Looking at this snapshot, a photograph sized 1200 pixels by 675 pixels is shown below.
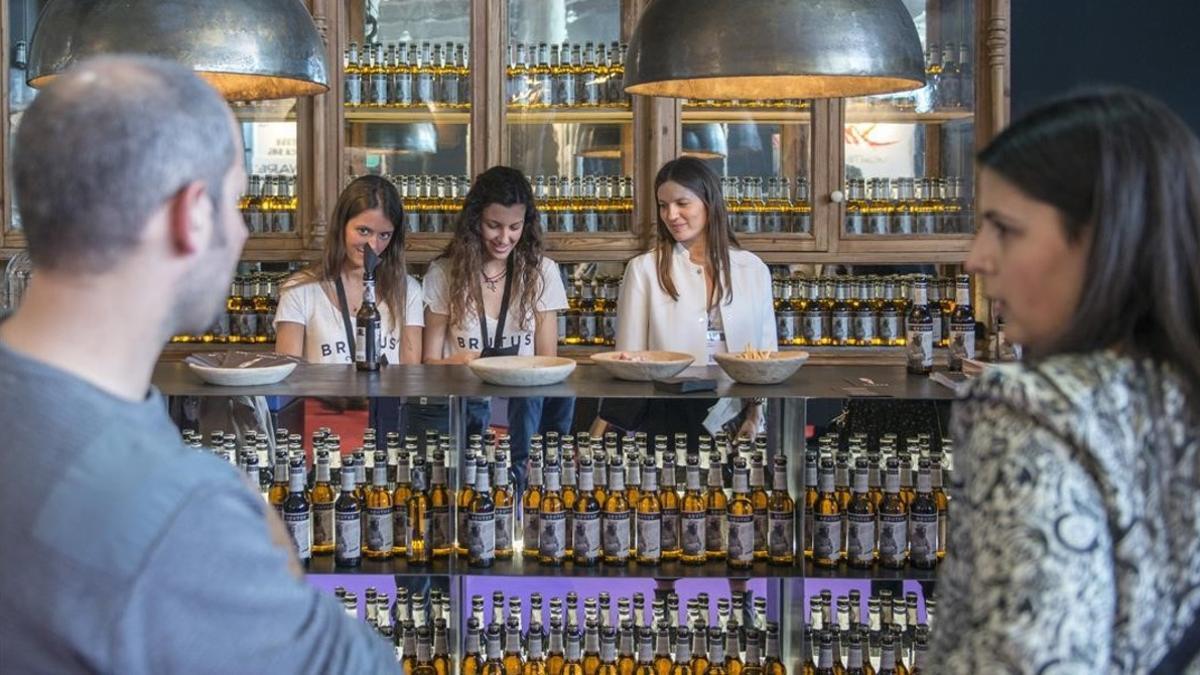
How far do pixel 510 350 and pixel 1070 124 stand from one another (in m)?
3.16

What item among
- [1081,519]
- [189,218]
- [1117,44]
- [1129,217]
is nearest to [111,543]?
[189,218]

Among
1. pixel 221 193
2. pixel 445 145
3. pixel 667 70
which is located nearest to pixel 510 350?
pixel 445 145

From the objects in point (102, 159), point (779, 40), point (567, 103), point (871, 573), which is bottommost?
point (871, 573)

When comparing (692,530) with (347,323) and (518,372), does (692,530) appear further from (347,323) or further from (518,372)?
(347,323)

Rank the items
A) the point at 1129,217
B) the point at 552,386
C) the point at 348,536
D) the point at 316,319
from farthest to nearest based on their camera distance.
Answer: the point at 316,319
the point at 552,386
the point at 348,536
the point at 1129,217

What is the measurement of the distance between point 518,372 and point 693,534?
20.7 inches

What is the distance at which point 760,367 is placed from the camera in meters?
3.01

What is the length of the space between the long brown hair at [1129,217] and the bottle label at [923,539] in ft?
5.68

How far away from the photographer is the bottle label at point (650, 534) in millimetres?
2932

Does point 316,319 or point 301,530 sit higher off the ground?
point 316,319

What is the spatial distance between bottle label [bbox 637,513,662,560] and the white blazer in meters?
1.29

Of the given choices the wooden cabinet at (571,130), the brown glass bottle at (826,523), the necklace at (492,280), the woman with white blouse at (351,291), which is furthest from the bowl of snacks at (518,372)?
the wooden cabinet at (571,130)

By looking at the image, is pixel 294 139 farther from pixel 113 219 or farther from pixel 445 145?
pixel 113 219

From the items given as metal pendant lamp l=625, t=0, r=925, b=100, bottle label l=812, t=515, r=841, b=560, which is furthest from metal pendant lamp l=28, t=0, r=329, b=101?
bottle label l=812, t=515, r=841, b=560
